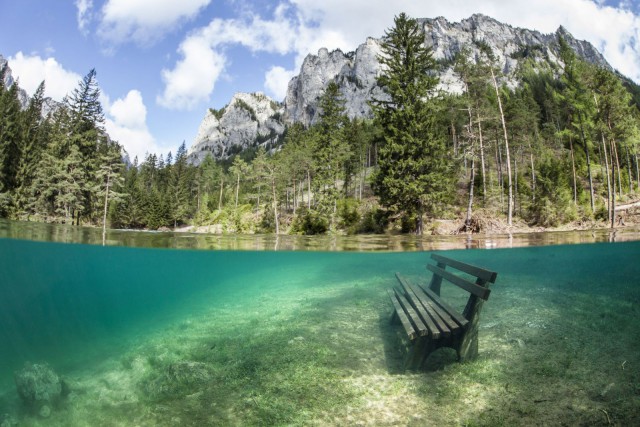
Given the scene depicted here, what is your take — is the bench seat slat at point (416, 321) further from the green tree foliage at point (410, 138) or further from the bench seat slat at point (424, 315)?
the green tree foliage at point (410, 138)

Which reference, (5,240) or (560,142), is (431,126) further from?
(560,142)

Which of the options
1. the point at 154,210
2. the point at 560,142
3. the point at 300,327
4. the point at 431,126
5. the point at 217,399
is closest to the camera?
the point at 217,399

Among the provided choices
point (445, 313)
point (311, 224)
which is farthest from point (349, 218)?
point (445, 313)

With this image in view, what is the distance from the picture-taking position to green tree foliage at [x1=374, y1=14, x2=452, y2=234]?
24516 millimetres

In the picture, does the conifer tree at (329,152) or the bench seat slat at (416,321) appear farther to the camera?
the conifer tree at (329,152)

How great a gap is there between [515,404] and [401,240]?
12.5 meters

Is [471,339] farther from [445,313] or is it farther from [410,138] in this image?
[410,138]

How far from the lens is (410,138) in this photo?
81.4 feet

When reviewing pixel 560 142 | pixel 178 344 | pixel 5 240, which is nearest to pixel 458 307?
pixel 178 344

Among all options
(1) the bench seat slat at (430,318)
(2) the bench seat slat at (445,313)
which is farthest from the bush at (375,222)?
(1) the bench seat slat at (430,318)

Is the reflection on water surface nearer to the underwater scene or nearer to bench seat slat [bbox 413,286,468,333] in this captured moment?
the underwater scene

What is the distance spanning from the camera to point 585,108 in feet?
99.3

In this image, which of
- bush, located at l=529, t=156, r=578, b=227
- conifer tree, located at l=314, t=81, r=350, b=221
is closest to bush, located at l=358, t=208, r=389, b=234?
conifer tree, located at l=314, t=81, r=350, b=221

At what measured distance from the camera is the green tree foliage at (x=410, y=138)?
80.4ft
